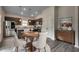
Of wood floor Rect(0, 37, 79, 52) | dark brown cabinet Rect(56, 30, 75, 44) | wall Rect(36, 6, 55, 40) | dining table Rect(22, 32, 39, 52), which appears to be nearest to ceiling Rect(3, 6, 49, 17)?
wall Rect(36, 6, 55, 40)

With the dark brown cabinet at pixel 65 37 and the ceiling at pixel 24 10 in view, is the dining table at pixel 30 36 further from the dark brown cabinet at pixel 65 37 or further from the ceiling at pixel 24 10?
the dark brown cabinet at pixel 65 37

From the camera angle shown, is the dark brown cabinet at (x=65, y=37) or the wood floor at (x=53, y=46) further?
the dark brown cabinet at (x=65, y=37)

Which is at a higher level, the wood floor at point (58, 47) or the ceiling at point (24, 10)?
the ceiling at point (24, 10)

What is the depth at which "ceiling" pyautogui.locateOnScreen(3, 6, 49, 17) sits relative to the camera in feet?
8.94

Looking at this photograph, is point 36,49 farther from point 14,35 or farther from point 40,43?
point 14,35

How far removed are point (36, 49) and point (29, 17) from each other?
0.92 m

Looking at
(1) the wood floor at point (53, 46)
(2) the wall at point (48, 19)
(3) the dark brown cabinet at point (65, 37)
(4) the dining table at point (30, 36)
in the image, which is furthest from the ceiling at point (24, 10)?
(3) the dark brown cabinet at point (65, 37)

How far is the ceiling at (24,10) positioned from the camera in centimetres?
272

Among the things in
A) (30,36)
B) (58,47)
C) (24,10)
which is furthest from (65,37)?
(24,10)

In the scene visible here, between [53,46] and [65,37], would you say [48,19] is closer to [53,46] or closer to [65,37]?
[53,46]

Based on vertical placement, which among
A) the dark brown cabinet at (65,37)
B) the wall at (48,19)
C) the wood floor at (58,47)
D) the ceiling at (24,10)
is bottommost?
the wood floor at (58,47)
